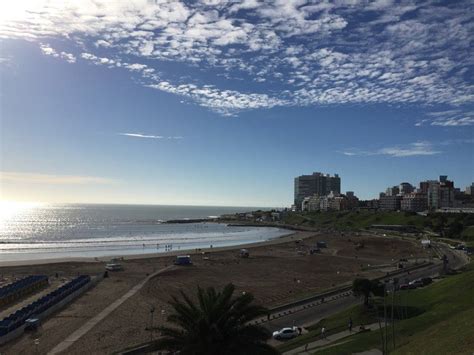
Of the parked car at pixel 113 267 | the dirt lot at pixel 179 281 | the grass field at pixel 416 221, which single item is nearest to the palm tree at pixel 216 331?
the dirt lot at pixel 179 281

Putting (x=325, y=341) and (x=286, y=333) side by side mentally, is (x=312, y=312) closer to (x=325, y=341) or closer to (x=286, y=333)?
(x=286, y=333)

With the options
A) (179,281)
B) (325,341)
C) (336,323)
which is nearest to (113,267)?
(179,281)

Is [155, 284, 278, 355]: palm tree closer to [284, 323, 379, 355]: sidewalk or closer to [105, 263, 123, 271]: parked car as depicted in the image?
[284, 323, 379, 355]: sidewalk

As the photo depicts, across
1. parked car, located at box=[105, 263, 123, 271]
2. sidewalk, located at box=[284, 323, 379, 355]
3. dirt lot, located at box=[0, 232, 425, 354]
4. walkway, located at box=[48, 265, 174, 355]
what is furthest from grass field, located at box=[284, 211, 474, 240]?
walkway, located at box=[48, 265, 174, 355]

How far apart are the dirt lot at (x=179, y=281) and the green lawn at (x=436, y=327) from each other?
38.6 feet

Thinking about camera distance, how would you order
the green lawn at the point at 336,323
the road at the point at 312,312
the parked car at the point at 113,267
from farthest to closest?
the parked car at the point at 113,267, the road at the point at 312,312, the green lawn at the point at 336,323

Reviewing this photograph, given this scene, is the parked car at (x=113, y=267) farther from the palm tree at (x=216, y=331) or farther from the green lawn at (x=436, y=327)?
the palm tree at (x=216, y=331)

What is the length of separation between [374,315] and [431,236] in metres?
91.1

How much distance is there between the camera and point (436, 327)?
76.8 ft

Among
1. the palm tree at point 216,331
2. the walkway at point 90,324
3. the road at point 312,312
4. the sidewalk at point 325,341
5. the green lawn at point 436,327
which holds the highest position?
the palm tree at point 216,331

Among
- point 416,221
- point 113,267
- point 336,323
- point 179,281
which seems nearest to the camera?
point 336,323

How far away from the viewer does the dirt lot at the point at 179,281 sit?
30.0m

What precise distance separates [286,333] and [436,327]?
30.2 feet

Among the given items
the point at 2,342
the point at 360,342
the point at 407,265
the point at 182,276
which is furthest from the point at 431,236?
the point at 2,342
